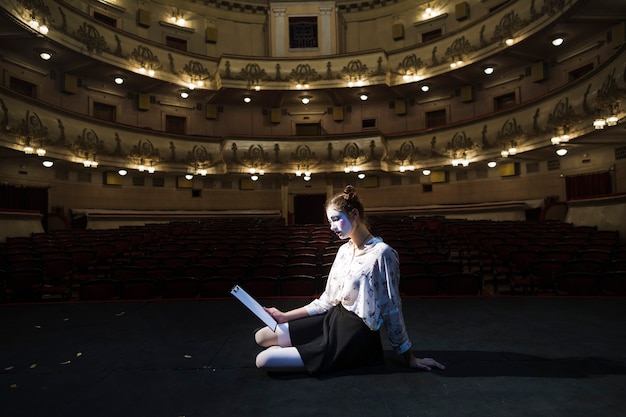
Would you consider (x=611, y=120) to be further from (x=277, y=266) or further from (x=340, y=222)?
(x=340, y=222)

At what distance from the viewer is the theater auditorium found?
7.54ft

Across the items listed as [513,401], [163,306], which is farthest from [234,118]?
[513,401]

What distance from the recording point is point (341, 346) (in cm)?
228

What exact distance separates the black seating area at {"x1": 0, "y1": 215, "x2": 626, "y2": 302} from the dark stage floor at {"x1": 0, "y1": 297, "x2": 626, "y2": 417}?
1266 mm

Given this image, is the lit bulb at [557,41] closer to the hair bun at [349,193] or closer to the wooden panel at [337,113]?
the wooden panel at [337,113]

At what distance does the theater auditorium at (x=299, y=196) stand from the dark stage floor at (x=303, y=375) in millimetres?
19

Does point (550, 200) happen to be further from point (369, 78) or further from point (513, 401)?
point (513, 401)

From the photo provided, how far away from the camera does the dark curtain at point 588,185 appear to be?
43.0 ft

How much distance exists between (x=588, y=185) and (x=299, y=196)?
1390cm

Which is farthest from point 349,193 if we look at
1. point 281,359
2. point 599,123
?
point 599,123

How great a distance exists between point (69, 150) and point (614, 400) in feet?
56.1

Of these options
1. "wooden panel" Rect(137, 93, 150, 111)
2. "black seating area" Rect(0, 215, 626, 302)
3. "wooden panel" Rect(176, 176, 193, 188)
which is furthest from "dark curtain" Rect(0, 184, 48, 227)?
"wooden panel" Rect(137, 93, 150, 111)

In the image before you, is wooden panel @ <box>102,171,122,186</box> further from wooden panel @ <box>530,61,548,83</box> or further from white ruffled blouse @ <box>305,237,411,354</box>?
wooden panel @ <box>530,61,548,83</box>

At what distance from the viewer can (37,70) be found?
15.6 meters
